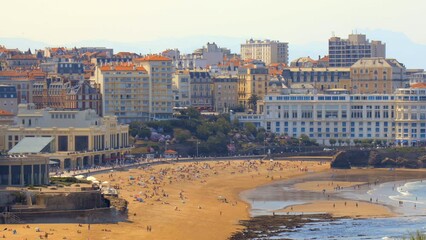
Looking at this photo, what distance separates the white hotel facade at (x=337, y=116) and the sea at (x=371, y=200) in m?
33.5

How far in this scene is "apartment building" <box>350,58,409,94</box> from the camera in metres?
176

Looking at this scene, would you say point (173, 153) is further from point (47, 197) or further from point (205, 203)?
point (47, 197)

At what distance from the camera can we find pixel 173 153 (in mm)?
135375

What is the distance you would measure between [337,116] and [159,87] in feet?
71.7

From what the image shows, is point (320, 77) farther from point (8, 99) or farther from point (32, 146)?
point (32, 146)

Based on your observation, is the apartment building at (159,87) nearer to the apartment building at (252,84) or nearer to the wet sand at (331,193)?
the apartment building at (252,84)

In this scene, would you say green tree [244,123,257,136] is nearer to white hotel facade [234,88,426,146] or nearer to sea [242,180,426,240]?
white hotel facade [234,88,426,146]

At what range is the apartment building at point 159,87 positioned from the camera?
6107 inches

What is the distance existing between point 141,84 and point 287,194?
5068cm

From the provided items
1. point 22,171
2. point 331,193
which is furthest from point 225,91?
point 22,171

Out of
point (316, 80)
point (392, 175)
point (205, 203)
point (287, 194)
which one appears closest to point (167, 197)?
point (205, 203)

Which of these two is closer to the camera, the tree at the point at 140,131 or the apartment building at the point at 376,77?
the tree at the point at 140,131

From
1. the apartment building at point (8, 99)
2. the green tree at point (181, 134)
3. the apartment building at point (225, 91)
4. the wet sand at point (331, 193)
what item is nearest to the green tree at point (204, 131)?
the green tree at point (181, 134)

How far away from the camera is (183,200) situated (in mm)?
97938
